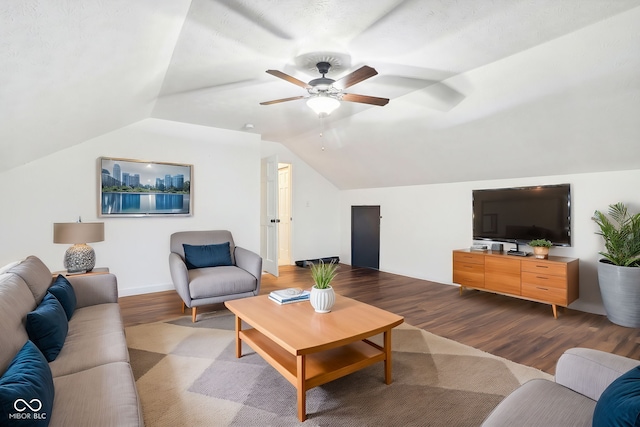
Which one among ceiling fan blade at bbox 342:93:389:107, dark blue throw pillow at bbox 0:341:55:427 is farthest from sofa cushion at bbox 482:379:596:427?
ceiling fan blade at bbox 342:93:389:107

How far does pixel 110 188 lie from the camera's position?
414cm

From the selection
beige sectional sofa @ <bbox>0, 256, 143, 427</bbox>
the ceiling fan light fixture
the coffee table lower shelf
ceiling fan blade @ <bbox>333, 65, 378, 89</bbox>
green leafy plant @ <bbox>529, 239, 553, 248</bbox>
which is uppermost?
ceiling fan blade @ <bbox>333, 65, 378, 89</bbox>

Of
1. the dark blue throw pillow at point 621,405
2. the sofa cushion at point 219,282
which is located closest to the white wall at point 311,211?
the sofa cushion at point 219,282

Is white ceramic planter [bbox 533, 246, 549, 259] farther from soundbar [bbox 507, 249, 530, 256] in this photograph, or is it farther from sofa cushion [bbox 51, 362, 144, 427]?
sofa cushion [bbox 51, 362, 144, 427]

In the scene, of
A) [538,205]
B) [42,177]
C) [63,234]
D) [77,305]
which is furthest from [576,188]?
[42,177]

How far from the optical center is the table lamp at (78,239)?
9.73 ft

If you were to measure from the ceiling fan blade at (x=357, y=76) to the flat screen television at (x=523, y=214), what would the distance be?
2.89 meters

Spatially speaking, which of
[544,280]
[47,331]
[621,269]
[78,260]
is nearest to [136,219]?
[78,260]

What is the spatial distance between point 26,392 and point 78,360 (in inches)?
25.4

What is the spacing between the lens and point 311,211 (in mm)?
6645

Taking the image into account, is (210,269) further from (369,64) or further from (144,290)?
(369,64)

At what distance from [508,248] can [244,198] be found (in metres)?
3.84

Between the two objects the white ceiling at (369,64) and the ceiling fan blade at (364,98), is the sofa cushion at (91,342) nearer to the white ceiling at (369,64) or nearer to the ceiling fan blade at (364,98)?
the white ceiling at (369,64)

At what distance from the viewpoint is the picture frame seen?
162 inches
